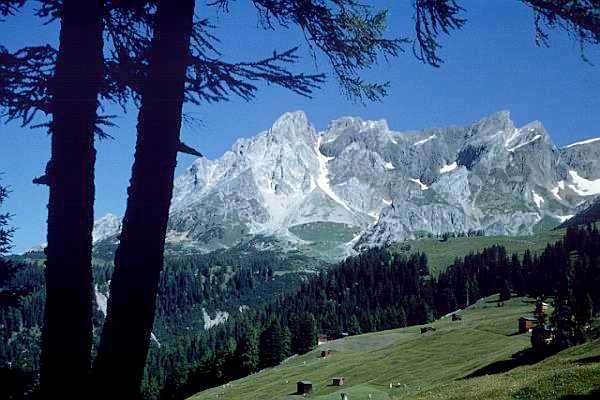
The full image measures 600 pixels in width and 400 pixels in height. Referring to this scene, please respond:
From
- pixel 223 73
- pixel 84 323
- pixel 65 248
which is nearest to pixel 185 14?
pixel 223 73

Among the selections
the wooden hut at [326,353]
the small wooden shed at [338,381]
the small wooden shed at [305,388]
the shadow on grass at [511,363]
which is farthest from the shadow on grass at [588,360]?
the wooden hut at [326,353]

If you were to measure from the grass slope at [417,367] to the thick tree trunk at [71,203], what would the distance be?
2878 centimetres

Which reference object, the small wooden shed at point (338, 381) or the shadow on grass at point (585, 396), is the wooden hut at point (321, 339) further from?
the shadow on grass at point (585, 396)

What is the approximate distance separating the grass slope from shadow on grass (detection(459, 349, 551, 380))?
0.12 m

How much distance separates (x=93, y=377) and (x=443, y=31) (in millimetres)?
6820

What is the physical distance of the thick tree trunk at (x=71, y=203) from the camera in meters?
5.86

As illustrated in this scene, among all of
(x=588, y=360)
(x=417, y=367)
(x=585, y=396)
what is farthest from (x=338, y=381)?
(x=585, y=396)

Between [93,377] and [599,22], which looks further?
[599,22]

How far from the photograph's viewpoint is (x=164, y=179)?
20.6 ft

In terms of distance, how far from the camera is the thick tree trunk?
19.2ft

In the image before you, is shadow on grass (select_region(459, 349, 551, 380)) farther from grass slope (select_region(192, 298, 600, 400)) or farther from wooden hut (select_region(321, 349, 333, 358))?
wooden hut (select_region(321, 349, 333, 358))

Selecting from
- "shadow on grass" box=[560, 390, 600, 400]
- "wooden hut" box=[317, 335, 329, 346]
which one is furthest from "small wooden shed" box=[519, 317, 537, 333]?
"shadow on grass" box=[560, 390, 600, 400]

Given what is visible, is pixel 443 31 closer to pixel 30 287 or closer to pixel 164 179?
pixel 164 179

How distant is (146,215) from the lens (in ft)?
20.1
